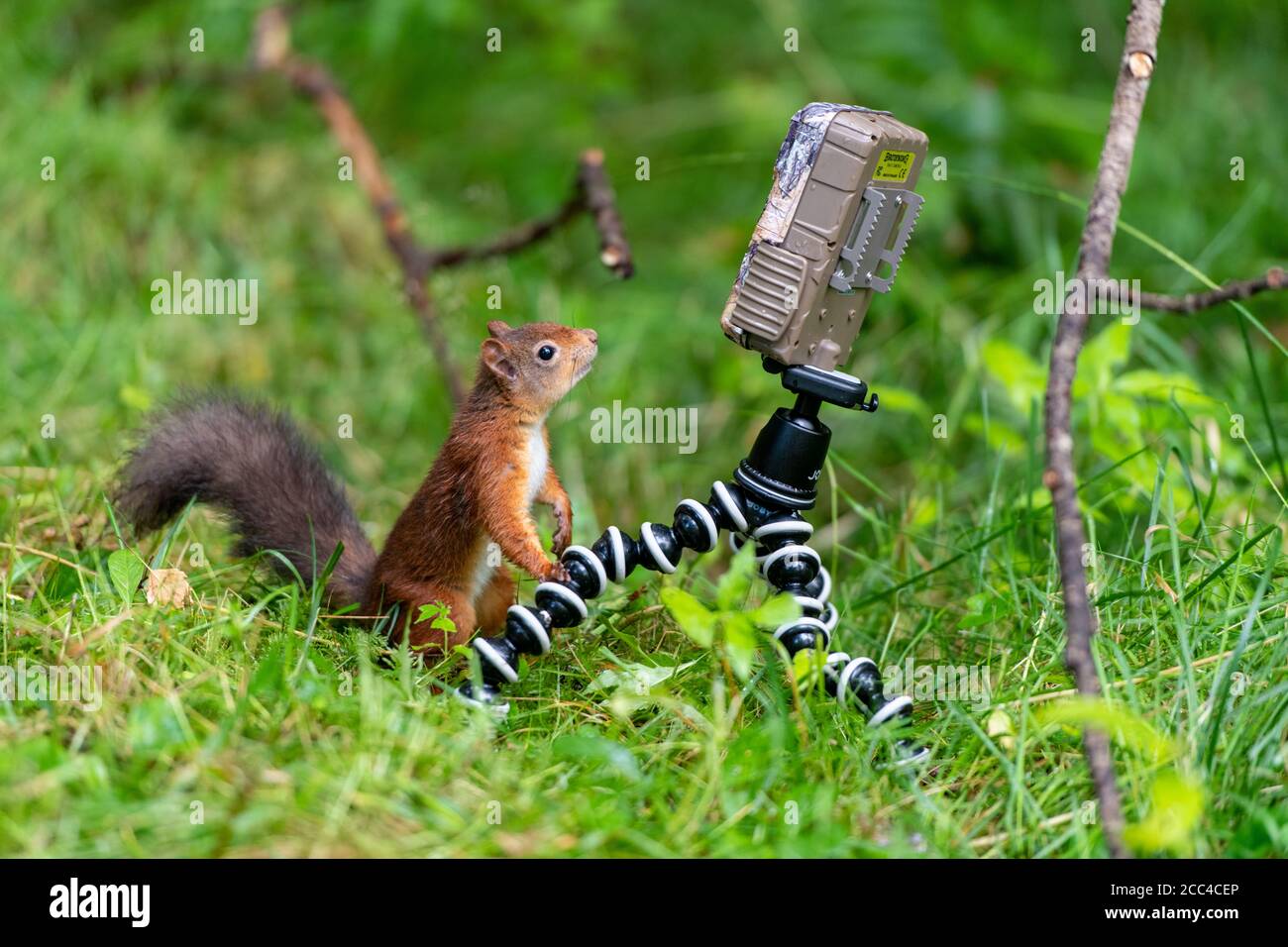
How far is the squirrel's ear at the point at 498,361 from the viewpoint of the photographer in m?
3.00

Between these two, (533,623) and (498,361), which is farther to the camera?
(498,361)

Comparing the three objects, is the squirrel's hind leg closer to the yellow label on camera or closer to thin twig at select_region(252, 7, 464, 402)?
the yellow label on camera

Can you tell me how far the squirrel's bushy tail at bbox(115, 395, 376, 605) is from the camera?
10.5ft

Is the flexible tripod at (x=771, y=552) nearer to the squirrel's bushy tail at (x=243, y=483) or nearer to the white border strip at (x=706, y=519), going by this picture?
the white border strip at (x=706, y=519)

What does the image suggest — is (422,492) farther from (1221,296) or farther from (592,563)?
(1221,296)

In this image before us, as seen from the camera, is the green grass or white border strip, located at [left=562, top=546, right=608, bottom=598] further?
white border strip, located at [left=562, top=546, right=608, bottom=598]

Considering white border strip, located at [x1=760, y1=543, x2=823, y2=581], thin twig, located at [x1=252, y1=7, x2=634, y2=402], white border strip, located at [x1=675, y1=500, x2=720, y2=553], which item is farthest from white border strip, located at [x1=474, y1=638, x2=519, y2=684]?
thin twig, located at [x1=252, y1=7, x2=634, y2=402]

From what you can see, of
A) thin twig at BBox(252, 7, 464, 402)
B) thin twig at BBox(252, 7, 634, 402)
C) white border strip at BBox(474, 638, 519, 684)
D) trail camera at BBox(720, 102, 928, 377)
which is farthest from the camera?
thin twig at BBox(252, 7, 464, 402)

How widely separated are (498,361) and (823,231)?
2.61 feet

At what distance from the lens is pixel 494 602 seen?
3.15 metres

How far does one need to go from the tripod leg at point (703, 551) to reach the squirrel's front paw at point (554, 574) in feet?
0.04

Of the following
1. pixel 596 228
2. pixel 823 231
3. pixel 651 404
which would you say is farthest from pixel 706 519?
pixel 651 404

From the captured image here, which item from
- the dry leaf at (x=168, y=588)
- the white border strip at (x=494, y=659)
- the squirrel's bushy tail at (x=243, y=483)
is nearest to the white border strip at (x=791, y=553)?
the white border strip at (x=494, y=659)

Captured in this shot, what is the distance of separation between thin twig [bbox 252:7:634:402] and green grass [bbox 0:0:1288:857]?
8.9 inches
